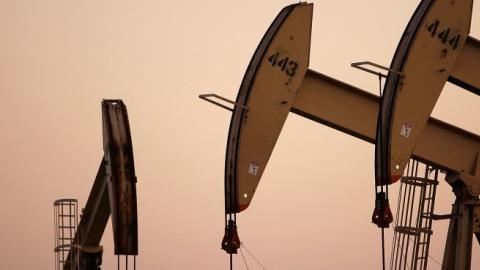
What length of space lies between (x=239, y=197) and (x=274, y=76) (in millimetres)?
1301

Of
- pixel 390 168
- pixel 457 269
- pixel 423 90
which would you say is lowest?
pixel 457 269

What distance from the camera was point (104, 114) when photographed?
1162 cm

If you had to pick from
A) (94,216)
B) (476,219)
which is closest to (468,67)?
(476,219)

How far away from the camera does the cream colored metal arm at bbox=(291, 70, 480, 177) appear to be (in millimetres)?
12953

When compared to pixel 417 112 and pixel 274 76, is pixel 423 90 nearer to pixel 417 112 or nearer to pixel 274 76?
pixel 417 112

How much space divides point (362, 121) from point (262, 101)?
142 centimetres

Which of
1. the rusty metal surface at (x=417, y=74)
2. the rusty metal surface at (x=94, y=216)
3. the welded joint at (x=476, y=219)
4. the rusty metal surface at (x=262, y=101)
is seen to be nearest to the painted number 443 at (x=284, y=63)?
the rusty metal surface at (x=262, y=101)

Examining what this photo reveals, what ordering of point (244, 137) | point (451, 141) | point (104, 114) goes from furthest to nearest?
point (451, 141)
point (244, 137)
point (104, 114)

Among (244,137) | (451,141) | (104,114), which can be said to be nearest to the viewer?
(104,114)

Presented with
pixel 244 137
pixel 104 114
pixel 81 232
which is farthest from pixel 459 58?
pixel 81 232

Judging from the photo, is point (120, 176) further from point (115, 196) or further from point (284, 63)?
point (284, 63)

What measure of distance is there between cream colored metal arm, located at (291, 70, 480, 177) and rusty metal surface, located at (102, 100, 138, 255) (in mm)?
2184

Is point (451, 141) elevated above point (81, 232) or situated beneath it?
elevated above

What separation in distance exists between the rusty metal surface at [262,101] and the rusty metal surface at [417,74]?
103 cm
